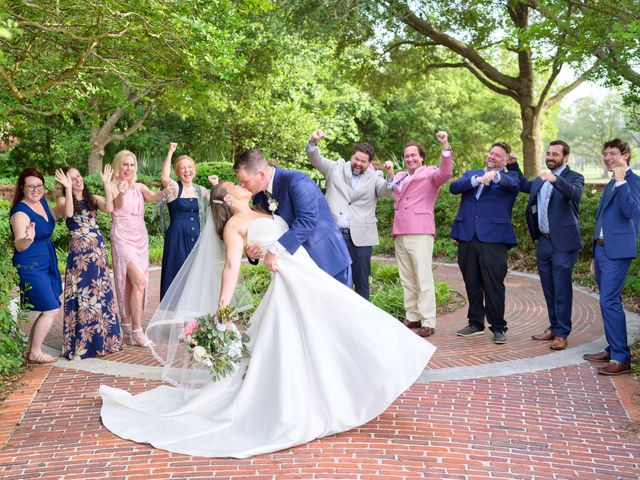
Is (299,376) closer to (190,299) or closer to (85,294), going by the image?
(190,299)

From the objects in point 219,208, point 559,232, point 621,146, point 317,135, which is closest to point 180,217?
point 317,135

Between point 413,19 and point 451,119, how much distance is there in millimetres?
20267

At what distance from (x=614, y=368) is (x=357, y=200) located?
10.5 ft

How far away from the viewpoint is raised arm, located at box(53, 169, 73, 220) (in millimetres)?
6949

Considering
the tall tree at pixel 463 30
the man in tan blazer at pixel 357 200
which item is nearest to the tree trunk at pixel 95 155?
the tall tree at pixel 463 30

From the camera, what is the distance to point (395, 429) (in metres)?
5.02

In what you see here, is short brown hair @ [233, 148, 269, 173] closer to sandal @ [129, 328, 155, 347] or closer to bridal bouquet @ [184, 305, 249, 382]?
bridal bouquet @ [184, 305, 249, 382]

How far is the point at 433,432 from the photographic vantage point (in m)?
4.96

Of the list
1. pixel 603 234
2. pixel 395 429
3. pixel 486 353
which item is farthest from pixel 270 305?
pixel 603 234

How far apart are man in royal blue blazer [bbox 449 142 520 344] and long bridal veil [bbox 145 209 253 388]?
9.20ft

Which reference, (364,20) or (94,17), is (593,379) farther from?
(364,20)

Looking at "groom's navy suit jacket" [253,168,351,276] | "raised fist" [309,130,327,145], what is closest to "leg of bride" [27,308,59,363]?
"groom's navy suit jacket" [253,168,351,276]

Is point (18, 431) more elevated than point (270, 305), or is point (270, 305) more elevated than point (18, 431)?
point (270, 305)

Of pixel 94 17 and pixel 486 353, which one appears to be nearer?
pixel 94 17
